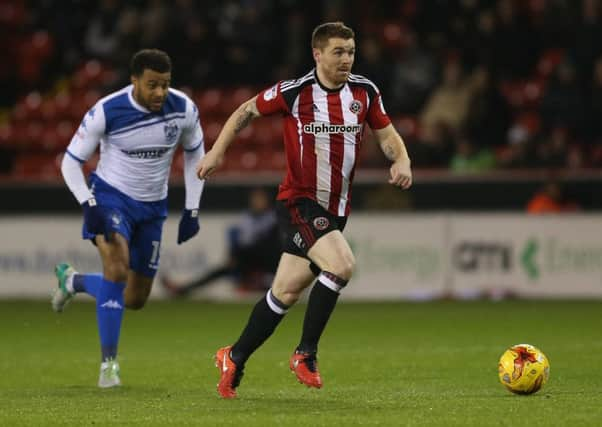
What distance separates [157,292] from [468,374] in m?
9.31

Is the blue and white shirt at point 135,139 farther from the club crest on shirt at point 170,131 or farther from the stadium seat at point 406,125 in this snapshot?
the stadium seat at point 406,125

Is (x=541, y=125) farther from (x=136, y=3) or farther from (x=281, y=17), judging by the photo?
(x=136, y=3)

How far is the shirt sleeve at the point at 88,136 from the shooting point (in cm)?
885

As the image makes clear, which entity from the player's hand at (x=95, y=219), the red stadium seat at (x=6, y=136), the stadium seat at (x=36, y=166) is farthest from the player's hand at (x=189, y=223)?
the red stadium seat at (x=6, y=136)

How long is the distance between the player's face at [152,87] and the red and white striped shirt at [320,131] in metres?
1.12

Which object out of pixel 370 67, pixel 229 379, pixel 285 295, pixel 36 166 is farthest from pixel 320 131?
pixel 36 166

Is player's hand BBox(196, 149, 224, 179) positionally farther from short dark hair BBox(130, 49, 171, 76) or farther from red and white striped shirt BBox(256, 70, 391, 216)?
short dark hair BBox(130, 49, 171, 76)

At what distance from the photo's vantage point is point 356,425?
640 centimetres

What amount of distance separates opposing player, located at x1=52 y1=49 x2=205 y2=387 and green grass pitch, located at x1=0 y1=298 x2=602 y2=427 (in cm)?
63

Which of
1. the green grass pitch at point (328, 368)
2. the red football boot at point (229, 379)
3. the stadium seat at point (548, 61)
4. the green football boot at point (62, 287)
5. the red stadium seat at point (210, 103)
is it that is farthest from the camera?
the red stadium seat at point (210, 103)

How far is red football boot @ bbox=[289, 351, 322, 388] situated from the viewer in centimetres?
751

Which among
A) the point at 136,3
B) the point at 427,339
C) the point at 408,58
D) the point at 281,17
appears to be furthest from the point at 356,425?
the point at 136,3

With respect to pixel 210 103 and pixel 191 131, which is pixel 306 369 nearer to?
pixel 191 131

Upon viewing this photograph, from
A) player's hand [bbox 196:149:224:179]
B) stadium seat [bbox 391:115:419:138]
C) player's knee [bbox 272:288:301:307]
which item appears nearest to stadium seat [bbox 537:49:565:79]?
stadium seat [bbox 391:115:419:138]
